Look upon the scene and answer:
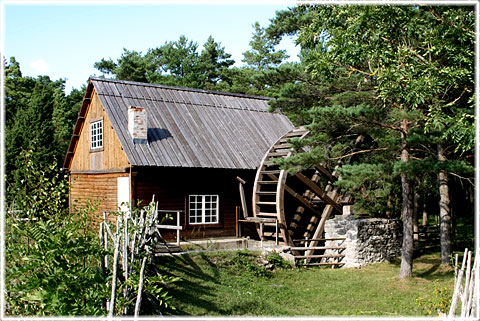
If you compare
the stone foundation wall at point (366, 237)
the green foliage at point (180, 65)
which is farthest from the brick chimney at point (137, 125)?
the green foliage at point (180, 65)

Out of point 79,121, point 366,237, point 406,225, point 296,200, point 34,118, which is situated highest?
point 34,118

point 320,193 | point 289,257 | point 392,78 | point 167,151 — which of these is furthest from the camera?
point 320,193

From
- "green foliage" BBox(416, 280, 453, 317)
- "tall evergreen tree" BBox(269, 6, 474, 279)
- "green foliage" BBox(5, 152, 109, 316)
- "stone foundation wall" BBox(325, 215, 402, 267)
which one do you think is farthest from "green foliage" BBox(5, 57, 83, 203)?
"green foliage" BBox(416, 280, 453, 317)

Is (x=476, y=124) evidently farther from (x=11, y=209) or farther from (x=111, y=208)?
(x=111, y=208)

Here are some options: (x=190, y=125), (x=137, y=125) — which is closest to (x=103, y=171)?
(x=137, y=125)

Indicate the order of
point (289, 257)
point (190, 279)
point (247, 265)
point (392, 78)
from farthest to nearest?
point (289, 257)
point (247, 265)
point (190, 279)
point (392, 78)

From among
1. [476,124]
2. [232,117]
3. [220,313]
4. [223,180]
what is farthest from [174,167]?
[476,124]

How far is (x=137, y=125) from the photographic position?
15703 mm

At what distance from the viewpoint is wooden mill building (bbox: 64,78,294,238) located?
15.6 meters

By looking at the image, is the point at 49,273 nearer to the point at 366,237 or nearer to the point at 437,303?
the point at 437,303

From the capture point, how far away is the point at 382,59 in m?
10.7

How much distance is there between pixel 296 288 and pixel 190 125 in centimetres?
731

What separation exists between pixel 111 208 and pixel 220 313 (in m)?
7.91

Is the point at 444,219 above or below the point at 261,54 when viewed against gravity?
below
